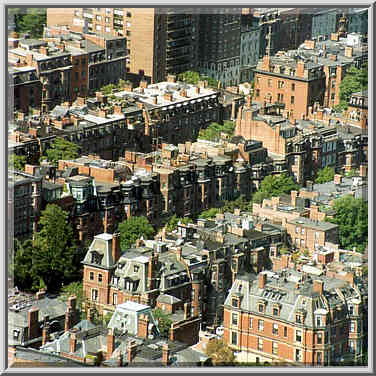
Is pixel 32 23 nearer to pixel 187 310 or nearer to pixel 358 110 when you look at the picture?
pixel 358 110

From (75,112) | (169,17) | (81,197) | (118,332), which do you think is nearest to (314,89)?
(169,17)

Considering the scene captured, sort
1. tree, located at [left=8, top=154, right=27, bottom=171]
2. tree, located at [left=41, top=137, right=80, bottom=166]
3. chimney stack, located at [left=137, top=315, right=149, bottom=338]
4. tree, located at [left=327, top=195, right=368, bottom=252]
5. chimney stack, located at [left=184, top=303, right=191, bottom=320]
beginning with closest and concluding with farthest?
chimney stack, located at [left=137, top=315, right=149, bottom=338] → chimney stack, located at [left=184, top=303, right=191, bottom=320] → tree, located at [left=327, top=195, right=368, bottom=252] → tree, located at [left=8, top=154, right=27, bottom=171] → tree, located at [left=41, top=137, right=80, bottom=166]

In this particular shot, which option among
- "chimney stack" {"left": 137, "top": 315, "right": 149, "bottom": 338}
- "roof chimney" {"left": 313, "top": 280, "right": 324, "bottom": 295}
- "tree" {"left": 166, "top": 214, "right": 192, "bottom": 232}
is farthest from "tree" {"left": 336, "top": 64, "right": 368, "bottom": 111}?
"chimney stack" {"left": 137, "top": 315, "right": 149, "bottom": 338}

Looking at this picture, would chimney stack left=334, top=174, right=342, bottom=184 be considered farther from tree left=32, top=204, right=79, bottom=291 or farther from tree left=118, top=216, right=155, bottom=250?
tree left=32, top=204, right=79, bottom=291

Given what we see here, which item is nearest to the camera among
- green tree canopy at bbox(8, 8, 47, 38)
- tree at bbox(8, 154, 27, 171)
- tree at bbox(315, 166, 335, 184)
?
tree at bbox(8, 154, 27, 171)

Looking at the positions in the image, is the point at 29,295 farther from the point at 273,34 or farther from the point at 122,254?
the point at 273,34
